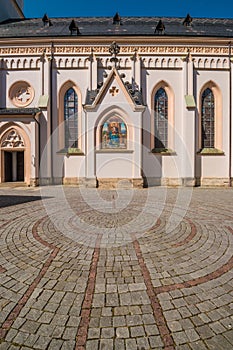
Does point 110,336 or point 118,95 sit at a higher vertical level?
point 118,95

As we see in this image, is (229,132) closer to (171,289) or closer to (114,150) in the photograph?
(114,150)

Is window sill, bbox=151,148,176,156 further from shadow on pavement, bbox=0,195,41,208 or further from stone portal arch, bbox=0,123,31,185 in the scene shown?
stone portal arch, bbox=0,123,31,185

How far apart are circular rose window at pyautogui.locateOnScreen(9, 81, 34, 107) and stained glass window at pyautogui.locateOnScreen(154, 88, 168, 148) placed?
10272 mm

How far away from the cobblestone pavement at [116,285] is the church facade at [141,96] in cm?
984

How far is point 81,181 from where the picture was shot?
14.5 m

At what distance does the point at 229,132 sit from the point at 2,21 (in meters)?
26.1

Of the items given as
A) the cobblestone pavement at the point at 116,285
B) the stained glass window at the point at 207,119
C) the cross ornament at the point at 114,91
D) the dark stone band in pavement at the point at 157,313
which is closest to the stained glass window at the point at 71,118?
the cross ornament at the point at 114,91

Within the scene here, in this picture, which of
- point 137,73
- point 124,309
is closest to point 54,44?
point 137,73

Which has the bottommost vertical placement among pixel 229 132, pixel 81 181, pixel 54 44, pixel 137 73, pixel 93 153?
pixel 81 181

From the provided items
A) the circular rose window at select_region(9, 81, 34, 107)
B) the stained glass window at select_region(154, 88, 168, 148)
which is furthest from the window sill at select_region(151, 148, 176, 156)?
the circular rose window at select_region(9, 81, 34, 107)

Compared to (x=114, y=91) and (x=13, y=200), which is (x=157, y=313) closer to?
(x=13, y=200)

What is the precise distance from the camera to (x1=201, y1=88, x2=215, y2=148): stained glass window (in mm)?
15656

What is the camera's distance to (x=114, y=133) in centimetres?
1338

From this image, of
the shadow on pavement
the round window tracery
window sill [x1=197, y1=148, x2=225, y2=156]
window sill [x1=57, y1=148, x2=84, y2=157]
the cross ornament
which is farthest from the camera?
window sill [x1=197, y1=148, x2=225, y2=156]
